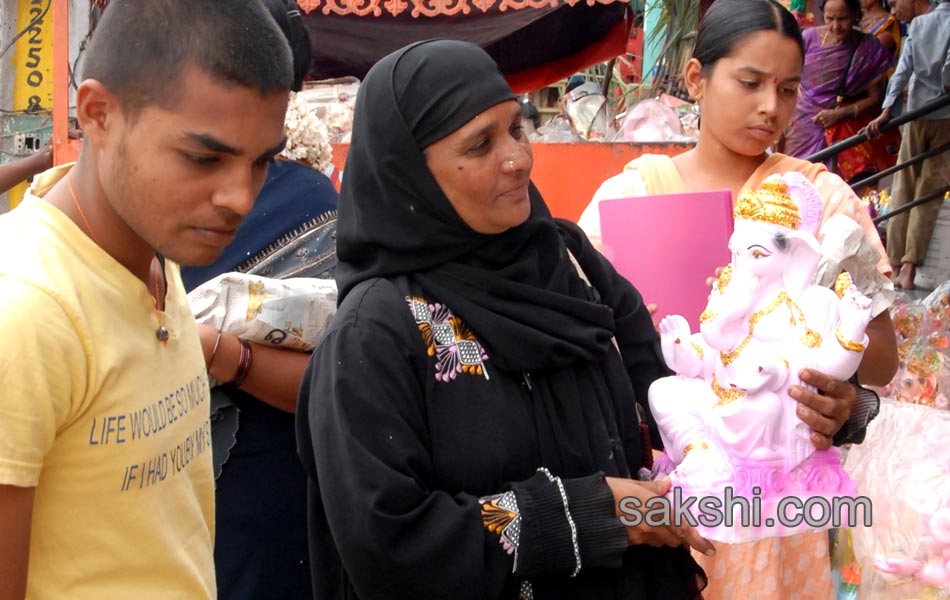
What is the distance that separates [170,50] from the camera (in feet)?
4.53

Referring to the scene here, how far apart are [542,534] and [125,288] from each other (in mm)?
788

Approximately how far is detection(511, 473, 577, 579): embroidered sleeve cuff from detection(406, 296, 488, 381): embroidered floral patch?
23 cm

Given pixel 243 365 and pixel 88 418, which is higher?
pixel 88 418

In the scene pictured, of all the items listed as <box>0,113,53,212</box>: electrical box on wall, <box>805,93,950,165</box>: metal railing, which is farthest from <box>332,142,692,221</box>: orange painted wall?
<box>0,113,53,212</box>: electrical box on wall

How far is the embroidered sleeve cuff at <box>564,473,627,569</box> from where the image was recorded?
1667 mm

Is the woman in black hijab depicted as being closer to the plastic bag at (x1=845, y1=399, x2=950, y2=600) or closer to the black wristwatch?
the black wristwatch

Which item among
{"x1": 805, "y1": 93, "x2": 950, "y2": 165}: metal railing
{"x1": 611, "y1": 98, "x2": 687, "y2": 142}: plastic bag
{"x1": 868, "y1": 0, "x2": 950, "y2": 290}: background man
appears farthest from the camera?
{"x1": 868, "y1": 0, "x2": 950, "y2": 290}: background man

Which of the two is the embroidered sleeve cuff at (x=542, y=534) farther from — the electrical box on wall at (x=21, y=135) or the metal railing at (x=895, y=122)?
the electrical box on wall at (x=21, y=135)

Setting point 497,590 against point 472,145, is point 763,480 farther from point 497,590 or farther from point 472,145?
point 472,145

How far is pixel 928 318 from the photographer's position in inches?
161

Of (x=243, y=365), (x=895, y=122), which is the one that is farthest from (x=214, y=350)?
(x=895, y=122)

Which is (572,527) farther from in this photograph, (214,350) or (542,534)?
(214,350)

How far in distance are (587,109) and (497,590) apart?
3.73 metres

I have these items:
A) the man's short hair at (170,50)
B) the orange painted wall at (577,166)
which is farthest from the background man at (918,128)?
the man's short hair at (170,50)
